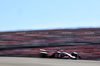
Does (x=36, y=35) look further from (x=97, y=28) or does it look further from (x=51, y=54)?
(x=97, y=28)

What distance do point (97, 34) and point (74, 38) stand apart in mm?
1436

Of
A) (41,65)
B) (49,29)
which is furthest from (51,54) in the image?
(41,65)

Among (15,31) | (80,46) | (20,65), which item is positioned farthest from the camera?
(15,31)

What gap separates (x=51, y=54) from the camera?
31.6 feet

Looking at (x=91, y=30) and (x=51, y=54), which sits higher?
(x=91, y=30)

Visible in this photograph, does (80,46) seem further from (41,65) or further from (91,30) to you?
(41,65)

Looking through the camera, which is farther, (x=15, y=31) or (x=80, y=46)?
(x=15, y=31)

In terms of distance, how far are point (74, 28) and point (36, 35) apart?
8.43ft

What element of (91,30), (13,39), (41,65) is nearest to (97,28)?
(91,30)

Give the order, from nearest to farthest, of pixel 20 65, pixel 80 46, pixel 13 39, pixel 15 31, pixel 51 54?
pixel 20 65 → pixel 51 54 → pixel 80 46 → pixel 13 39 → pixel 15 31

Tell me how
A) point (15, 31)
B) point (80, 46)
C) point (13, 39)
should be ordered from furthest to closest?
point (15, 31)
point (13, 39)
point (80, 46)

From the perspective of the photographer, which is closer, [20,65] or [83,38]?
[20,65]

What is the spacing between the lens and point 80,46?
1057 centimetres

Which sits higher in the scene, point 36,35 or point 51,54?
point 36,35
